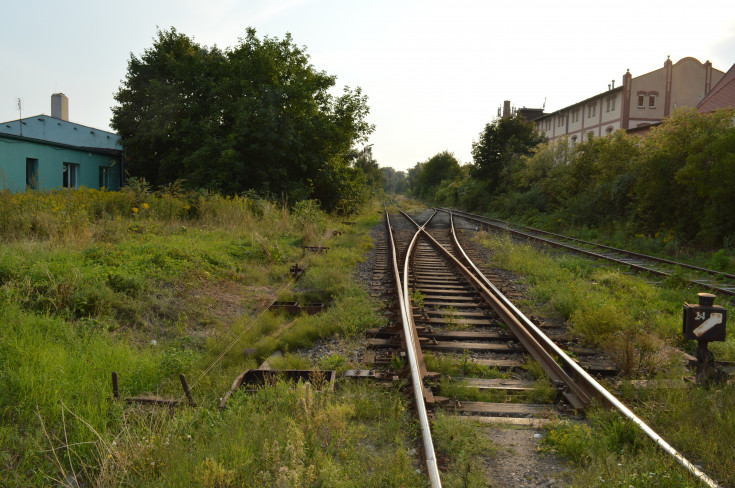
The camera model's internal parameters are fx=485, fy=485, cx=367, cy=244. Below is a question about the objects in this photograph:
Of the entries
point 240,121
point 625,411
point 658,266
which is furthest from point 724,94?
point 625,411

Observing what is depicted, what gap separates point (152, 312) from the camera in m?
6.32

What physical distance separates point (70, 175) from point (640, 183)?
23.0 m

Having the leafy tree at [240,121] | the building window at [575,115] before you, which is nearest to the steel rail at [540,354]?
the leafy tree at [240,121]

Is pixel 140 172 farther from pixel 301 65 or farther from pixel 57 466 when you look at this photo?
pixel 57 466

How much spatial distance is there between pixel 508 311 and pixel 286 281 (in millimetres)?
4331

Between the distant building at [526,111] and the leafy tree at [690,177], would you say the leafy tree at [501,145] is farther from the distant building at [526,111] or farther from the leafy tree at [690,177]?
the distant building at [526,111]

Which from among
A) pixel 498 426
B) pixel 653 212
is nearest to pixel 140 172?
pixel 653 212

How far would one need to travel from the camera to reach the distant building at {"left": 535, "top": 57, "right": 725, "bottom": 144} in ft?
144

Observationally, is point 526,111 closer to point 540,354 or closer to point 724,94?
point 724,94

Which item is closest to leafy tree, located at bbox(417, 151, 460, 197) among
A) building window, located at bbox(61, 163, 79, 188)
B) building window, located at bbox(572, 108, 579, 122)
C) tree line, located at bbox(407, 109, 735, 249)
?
building window, located at bbox(572, 108, 579, 122)

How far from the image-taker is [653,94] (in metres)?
44.3

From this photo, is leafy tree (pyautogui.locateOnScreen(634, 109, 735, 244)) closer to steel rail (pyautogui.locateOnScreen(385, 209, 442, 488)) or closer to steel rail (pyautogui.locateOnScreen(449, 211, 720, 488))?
steel rail (pyautogui.locateOnScreen(449, 211, 720, 488))

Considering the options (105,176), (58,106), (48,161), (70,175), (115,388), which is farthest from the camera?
(58,106)

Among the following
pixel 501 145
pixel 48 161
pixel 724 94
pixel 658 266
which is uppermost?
pixel 724 94
